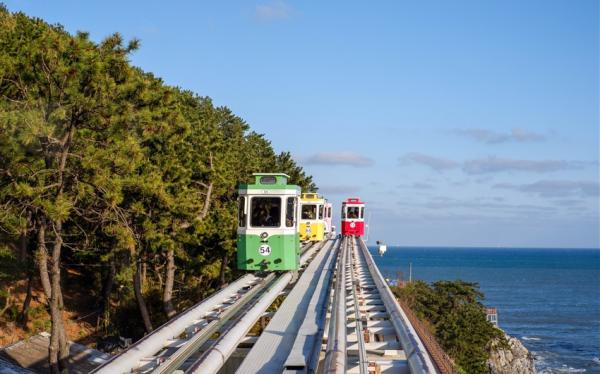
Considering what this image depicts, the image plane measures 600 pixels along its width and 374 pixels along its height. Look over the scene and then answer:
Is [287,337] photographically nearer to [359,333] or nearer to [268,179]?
[359,333]

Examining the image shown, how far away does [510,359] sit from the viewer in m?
58.8

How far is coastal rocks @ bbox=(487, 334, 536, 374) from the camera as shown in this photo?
56281 millimetres

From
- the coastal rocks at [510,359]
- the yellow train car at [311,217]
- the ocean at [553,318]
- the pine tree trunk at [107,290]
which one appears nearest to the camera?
the pine tree trunk at [107,290]

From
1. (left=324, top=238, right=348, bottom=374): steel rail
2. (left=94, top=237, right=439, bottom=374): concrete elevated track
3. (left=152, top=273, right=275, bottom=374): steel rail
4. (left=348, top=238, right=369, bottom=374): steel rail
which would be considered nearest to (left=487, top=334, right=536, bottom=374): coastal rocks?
(left=348, top=238, right=369, bottom=374): steel rail

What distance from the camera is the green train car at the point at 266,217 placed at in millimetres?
20219

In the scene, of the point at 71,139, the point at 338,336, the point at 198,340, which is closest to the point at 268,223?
the point at 71,139

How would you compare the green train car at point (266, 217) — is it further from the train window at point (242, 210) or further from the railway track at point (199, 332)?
the railway track at point (199, 332)

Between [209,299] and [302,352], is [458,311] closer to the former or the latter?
[209,299]

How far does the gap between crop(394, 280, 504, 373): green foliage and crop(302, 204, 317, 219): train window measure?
14206 mm

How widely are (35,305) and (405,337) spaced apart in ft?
72.5

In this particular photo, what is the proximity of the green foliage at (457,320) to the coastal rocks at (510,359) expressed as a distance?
61.4 inches

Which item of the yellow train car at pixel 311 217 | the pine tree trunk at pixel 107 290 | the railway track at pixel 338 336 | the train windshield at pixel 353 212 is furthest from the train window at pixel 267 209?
the train windshield at pixel 353 212

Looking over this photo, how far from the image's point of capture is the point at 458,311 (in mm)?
54844

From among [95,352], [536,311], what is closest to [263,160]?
[95,352]
